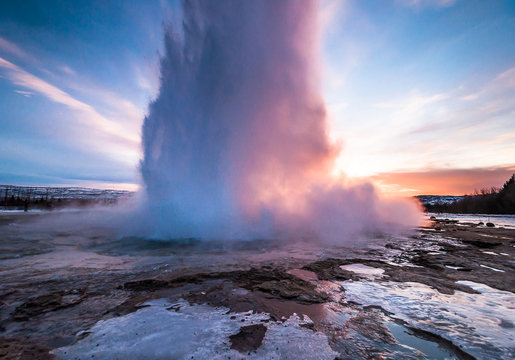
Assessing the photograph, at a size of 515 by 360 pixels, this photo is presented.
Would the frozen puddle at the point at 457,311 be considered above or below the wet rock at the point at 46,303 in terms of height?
above

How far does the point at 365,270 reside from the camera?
662 cm

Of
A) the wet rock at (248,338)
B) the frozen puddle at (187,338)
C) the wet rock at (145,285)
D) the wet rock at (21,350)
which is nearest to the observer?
the wet rock at (21,350)

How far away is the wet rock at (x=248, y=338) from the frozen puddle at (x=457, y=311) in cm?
225

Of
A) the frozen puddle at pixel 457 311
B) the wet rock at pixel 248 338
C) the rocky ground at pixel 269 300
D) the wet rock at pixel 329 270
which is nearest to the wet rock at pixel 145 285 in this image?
the rocky ground at pixel 269 300

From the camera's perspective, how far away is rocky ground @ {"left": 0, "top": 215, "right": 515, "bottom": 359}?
2.96 meters

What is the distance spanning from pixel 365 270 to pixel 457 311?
2641 mm

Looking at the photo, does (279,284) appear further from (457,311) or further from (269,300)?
(457,311)

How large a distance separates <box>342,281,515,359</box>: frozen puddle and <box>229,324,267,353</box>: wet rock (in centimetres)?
225

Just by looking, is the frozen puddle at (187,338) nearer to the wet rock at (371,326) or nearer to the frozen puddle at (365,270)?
the wet rock at (371,326)


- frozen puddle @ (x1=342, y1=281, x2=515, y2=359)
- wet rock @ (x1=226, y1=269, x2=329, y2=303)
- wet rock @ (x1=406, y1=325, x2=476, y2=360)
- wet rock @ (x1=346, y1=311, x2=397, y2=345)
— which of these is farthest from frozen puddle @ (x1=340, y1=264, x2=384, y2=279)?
wet rock @ (x1=406, y1=325, x2=476, y2=360)

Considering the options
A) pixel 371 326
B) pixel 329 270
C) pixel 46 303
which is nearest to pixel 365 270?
pixel 329 270

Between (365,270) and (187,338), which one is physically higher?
(187,338)

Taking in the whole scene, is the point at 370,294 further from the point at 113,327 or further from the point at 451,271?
the point at 113,327

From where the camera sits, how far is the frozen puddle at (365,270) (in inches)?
Answer: 241
